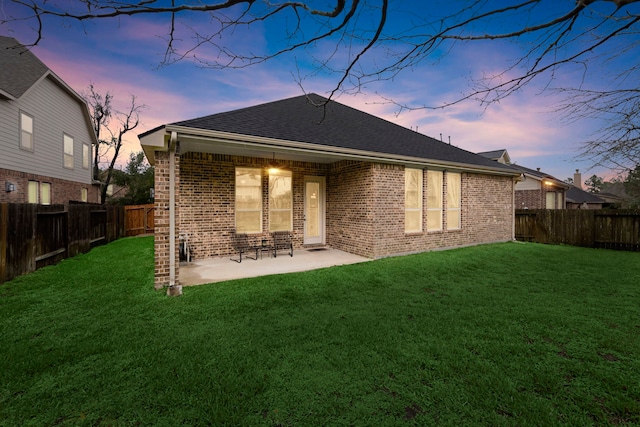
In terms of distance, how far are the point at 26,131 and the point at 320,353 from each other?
50.7ft

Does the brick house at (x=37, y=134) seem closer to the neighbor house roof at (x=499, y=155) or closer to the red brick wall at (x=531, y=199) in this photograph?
the red brick wall at (x=531, y=199)

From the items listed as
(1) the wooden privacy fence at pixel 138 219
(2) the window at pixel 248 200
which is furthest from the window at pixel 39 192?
(2) the window at pixel 248 200

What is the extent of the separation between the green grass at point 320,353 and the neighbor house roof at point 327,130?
3.28 meters

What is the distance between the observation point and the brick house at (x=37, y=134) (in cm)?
1047

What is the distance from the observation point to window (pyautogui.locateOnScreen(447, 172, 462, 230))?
10.1m

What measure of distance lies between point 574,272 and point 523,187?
17.0 metres

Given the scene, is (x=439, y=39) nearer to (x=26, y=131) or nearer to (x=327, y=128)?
(x=327, y=128)

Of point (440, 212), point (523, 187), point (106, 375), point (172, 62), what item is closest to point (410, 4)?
point (172, 62)

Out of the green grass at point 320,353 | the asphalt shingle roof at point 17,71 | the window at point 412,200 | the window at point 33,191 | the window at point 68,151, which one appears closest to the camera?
the green grass at point 320,353

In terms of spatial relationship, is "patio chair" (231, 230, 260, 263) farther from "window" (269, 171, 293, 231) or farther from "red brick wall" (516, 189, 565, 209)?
"red brick wall" (516, 189, 565, 209)

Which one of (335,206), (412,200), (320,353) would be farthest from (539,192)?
(320,353)

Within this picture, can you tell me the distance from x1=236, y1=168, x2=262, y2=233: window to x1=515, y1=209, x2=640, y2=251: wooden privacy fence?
39.4 feet

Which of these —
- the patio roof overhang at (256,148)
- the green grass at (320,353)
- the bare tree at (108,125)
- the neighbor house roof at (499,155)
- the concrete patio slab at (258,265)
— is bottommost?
the green grass at (320,353)

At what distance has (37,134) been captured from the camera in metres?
12.1
